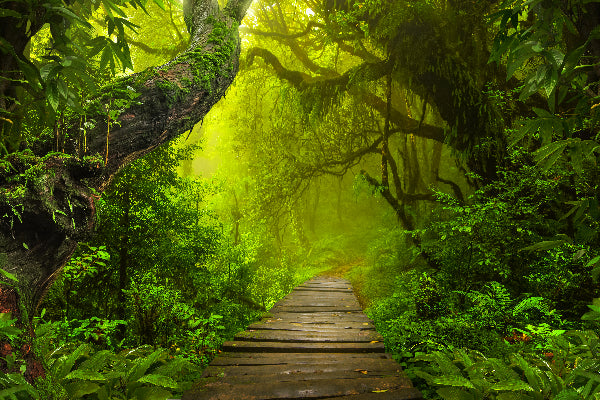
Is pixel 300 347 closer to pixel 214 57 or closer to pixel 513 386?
pixel 513 386

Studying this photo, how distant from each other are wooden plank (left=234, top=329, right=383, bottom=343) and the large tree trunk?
9.71 ft

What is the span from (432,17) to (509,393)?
23.3ft

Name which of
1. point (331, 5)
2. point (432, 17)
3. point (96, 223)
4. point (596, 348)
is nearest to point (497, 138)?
point (432, 17)

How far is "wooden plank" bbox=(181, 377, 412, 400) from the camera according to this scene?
272cm

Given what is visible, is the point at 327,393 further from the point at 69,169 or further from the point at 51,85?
the point at 51,85

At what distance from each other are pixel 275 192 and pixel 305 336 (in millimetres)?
6063

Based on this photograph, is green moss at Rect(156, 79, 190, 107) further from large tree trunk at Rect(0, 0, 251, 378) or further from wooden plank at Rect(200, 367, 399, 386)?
wooden plank at Rect(200, 367, 399, 386)

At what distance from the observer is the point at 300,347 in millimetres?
4082

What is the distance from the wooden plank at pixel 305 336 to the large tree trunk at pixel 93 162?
117 inches

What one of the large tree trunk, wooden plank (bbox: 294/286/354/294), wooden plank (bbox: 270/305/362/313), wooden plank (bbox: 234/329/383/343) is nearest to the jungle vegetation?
the large tree trunk

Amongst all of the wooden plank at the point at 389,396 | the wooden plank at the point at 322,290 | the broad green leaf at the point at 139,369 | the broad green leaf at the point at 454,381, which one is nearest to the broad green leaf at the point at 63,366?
the broad green leaf at the point at 139,369

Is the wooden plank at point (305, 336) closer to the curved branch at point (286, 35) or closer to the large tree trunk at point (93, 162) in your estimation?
the large tree trunk at point (93, 162)

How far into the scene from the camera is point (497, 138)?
604 cm

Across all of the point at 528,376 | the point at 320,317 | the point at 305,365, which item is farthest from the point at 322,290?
the point at 528,376
